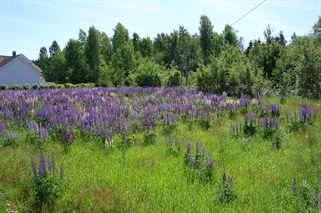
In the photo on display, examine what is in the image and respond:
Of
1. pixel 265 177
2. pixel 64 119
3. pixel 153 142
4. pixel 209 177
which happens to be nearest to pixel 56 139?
pixel 64 119

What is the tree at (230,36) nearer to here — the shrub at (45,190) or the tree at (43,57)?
the tree at (43,57)

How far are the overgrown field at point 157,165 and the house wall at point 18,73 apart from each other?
42.4 metres

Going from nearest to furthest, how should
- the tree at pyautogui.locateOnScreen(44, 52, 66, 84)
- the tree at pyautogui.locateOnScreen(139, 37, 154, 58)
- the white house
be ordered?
the white house < the tree at pyautogui.locateOnScreen(44, 52, 66, 84) < the tree at pyautogui.locateOnScreen(139, 37, 154, 58)

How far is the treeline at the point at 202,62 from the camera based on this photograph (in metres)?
20.5

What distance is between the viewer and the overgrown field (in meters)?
4.88

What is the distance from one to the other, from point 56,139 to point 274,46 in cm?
2743

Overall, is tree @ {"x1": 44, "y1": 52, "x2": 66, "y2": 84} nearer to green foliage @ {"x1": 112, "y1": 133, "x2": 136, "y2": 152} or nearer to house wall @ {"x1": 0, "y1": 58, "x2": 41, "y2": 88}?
house wall @ {"x1": 0, "y1": 58, "x2": 41, "y2": 88}

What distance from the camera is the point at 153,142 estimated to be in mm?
8820

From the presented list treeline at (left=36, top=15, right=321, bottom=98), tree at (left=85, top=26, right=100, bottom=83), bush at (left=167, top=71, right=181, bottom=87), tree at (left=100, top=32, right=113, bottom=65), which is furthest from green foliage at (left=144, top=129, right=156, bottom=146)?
tree at (left=100, top=32, right=113, bottom=65)

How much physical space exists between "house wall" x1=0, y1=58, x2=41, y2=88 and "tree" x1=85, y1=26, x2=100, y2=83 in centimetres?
1066

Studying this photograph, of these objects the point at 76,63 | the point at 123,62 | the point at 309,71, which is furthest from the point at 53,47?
the point at 309,71

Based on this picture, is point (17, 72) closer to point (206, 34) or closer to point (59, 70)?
point (59, 70)

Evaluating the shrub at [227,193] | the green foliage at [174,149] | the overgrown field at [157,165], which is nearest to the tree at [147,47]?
the overgrown field at [157,165]

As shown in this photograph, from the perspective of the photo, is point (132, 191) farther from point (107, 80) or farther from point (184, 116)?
point (107, 80)
